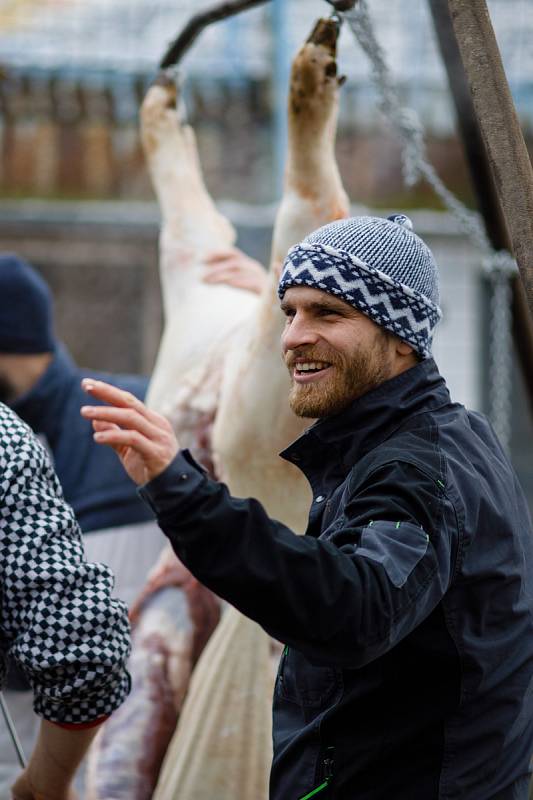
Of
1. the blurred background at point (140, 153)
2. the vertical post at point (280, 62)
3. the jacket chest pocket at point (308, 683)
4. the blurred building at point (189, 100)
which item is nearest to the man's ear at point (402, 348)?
the jacket chest pocket at point (308, 683)

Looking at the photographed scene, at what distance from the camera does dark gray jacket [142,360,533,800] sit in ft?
4.96

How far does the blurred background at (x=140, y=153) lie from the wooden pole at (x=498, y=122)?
24.8ft

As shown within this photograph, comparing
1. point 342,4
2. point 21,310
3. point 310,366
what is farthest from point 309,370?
point 21,310

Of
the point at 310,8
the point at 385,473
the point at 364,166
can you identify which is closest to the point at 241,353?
the point at 385,473

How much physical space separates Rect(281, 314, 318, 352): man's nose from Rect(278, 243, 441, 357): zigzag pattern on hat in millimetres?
57

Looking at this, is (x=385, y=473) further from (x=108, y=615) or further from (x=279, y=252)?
(x=279, y=252)

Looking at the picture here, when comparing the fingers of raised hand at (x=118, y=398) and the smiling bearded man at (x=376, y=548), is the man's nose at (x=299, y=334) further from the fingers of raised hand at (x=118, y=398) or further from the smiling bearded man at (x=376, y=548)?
the fingers of raised hand at (x=118, y=398)

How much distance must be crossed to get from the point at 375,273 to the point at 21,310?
Result: 6.47 ft

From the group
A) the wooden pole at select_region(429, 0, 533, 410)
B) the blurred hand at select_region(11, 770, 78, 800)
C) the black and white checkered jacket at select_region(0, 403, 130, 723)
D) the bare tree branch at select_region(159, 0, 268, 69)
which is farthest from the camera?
the wooden pole at select_region(429, 0, 533, 410)

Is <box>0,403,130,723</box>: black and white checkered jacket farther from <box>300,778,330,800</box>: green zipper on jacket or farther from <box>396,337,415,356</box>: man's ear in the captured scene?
<box>396,337,415,356</box>: man's ear

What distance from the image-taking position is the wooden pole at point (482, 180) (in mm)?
3291

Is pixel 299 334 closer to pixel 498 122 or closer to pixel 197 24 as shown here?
pixel 498 122

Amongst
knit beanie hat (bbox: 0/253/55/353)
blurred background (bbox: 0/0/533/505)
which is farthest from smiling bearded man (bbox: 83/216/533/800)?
blurred background (bbox: 0/0/533/505)

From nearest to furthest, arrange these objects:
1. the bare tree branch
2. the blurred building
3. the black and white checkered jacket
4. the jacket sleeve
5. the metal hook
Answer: the jacket sleeve
the black and white checkered jacket
the metal hook
the bare tree branch
the blurred building
